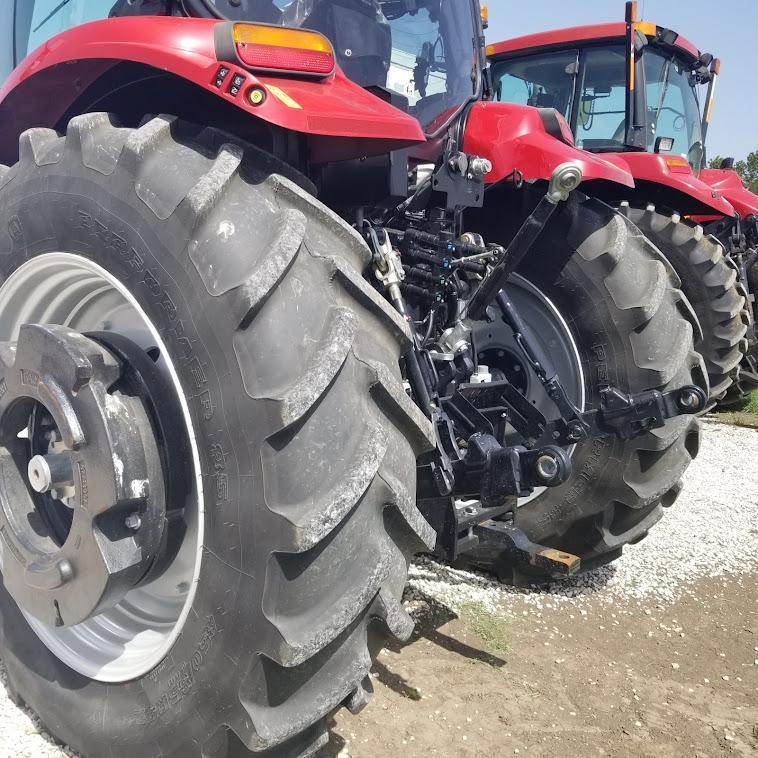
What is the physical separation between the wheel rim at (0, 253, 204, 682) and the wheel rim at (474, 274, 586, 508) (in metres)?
1.38

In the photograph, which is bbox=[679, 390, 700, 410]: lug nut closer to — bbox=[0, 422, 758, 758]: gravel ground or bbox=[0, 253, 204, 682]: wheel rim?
bbox=[0, 422, 758, 758]: gravel ground

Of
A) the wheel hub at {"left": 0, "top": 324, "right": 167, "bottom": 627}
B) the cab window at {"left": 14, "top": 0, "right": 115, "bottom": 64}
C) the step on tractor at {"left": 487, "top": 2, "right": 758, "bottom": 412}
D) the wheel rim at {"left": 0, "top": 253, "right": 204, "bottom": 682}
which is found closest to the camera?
the wheel hub at {"left": 0, "top": 324, "right": 167, "bottom": 627}

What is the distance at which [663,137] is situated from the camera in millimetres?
5758

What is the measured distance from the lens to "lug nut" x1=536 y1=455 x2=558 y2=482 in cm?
185

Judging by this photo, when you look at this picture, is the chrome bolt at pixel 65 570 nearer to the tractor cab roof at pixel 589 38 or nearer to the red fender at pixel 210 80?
the red fender at pixel 210 80

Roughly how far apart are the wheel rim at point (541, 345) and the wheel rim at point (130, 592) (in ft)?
4.52

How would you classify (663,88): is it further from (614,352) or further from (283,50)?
(283,50)

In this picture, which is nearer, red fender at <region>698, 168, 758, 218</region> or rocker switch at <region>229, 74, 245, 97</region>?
rocker switch at <region>229, 74, 245, 97</region>

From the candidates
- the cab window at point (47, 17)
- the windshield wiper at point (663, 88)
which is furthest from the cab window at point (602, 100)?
the cab window at point (47, 17)

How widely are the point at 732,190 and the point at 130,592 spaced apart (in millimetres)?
7108

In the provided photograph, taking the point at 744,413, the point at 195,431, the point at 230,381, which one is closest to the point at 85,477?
the point at 195,431

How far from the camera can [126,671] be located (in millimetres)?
1648

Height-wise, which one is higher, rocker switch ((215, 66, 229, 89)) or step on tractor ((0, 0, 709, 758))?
rocker switch ((215, 66, 229, 89))

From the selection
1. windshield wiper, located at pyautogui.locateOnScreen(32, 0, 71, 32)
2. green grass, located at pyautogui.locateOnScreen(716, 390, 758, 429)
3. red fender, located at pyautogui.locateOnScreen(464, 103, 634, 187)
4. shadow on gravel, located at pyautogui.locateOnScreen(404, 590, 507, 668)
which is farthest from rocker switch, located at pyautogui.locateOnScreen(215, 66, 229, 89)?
green grass, located at pyautogui.locateOnScreen(716, 390, 758, 429)
